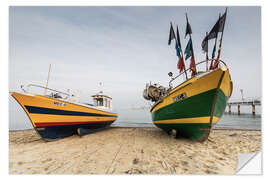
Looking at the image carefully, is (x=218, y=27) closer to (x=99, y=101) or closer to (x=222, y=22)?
(x=222, y=22)

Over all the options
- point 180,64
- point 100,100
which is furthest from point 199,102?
point 100,100

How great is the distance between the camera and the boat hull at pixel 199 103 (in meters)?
3.38

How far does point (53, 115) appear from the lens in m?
4.46

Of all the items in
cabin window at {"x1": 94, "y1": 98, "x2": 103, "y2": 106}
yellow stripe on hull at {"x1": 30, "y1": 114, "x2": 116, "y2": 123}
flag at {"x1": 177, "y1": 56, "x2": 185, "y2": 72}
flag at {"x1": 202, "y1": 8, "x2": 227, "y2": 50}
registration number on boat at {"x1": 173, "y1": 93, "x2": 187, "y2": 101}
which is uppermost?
flag at {"x1": 202, "y1": 8, "x2": 227, "y2": 50}

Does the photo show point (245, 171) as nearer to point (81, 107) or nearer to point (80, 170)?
point (80, 170)

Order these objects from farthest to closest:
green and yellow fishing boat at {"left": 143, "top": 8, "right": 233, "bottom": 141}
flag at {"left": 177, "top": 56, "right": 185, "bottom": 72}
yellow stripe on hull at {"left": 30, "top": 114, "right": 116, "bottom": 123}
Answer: flag at {"left": 177, "top": 56, "right": 185, "bottom": 72}, yellow stripe on hull at {"left": 30, "top": 114, "right": 116, "bottom": 123}, green and yellow fishing boat at {"left": 143, "top": 8, "right": 233, "bottom": 141}

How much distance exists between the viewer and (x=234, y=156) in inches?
120

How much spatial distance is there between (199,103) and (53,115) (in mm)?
5918

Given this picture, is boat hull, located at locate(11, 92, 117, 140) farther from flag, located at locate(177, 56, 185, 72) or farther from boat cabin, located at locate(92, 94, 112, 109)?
flag, located at locate(177, 56, 185, 72)

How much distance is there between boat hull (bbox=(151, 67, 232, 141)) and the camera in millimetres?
3380

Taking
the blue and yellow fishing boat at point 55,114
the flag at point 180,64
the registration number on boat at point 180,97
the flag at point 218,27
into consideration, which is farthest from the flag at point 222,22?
the blue and yellow fishing boat at point 55,114

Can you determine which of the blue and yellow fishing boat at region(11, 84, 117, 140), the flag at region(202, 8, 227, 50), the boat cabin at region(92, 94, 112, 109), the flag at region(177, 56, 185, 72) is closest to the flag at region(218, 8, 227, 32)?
the flag at region(202, 8, 227, 50)

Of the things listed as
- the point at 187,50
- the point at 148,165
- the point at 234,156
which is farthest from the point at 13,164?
the point at 187,50

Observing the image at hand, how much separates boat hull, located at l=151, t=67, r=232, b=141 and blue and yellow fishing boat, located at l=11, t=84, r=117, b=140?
14.8ft
